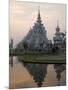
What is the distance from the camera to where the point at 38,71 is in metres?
1.92

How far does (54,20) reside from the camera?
1.95 m

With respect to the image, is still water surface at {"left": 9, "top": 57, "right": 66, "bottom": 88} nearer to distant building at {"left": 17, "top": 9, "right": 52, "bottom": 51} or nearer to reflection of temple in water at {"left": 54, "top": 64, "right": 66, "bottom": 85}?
reflection of temple in water at {"left": 54, "top": 64, "right": 66, "bottom": 85}

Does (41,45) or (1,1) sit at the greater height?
(1,1)

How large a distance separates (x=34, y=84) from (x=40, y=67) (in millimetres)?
175

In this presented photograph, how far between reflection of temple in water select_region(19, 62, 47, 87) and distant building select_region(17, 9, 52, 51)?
17cm

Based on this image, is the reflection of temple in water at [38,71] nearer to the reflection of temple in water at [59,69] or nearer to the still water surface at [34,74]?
the still water surface at [34,74]

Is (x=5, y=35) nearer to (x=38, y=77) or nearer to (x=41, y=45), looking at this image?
(x=41, y=45)

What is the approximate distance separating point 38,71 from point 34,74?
5 centimetres

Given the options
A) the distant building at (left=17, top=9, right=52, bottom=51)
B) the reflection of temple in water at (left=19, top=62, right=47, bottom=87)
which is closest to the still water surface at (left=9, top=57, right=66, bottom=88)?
the reflection of temple in water at (left=19, top=62, right=47, bottom=87)

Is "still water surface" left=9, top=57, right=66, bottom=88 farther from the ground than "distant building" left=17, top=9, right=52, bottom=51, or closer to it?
closer to it

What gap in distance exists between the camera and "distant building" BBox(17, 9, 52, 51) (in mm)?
1907

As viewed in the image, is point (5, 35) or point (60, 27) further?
point (60, 27)

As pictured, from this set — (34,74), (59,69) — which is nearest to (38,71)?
(34,74)

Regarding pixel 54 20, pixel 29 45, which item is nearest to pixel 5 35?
pixel 29 45
